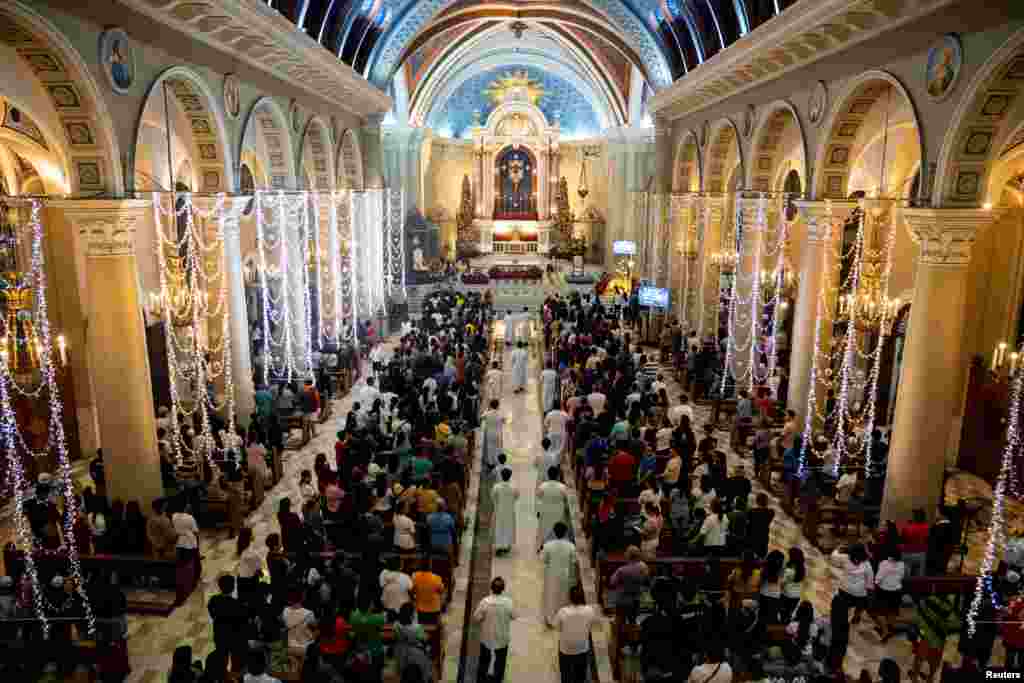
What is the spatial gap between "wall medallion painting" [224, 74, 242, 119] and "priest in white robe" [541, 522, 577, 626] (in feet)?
29.6

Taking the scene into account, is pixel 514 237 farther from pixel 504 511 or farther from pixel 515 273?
pixel 504 511

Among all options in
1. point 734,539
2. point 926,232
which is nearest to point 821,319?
point 926,232

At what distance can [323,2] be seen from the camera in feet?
51.2

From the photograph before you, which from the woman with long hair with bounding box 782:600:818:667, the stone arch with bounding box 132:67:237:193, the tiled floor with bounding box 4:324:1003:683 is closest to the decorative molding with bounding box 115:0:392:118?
the stone arch with bounding box 132:67:237:193

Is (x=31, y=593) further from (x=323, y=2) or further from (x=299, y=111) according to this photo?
(x=323, y=2)

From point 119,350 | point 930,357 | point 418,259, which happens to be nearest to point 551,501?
point 930,357

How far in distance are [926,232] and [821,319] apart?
3921mm

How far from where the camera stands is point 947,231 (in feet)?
30.0

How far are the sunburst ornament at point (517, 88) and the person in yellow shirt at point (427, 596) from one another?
34843 millimetres

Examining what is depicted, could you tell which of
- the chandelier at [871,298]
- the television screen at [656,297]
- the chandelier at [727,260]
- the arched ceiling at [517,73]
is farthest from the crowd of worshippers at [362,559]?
the arched ceiling at [517,73]

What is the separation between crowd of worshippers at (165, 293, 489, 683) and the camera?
6441 millimetres

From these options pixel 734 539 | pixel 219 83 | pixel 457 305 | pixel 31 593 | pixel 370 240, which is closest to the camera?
pixel 31 593

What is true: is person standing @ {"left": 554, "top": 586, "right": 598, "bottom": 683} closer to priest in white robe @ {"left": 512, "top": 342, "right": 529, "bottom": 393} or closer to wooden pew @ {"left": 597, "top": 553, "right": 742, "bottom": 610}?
wooden pew @ {"left": 597, "top": 553, "right": 742, "bottom": 610}

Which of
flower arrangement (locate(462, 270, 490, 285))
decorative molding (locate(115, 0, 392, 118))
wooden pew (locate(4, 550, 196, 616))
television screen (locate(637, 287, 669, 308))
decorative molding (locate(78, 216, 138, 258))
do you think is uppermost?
decorative molding (locate(115, 0, 392, 118))
